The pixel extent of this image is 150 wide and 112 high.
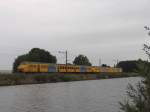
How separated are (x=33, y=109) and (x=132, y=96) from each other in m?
20.2

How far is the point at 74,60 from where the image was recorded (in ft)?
504

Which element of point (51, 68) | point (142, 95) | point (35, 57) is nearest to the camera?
point (142, 95)

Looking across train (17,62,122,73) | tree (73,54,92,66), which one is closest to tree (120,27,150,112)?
train (17,62,122,73)

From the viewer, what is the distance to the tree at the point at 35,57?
11475 cm

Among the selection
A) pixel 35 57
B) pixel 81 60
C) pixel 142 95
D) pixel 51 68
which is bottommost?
pixel 142 95

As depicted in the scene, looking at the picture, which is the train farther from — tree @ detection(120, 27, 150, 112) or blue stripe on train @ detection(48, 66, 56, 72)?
tree @ detection(120, 27, 150, 112)

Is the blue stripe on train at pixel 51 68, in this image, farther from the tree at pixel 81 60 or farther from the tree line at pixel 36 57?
the tree at pixel 81 60

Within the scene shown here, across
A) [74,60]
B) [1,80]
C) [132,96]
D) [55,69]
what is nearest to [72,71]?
[55,69]

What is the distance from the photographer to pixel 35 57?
11506 cm

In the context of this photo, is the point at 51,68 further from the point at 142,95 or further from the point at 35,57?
the point at 142,95

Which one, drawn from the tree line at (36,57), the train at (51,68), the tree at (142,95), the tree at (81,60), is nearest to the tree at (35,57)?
the tree line at (36,57)

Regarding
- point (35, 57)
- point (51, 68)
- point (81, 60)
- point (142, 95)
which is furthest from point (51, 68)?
point (142, 95)

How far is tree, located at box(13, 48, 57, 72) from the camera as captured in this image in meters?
115

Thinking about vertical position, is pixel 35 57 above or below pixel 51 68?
above
